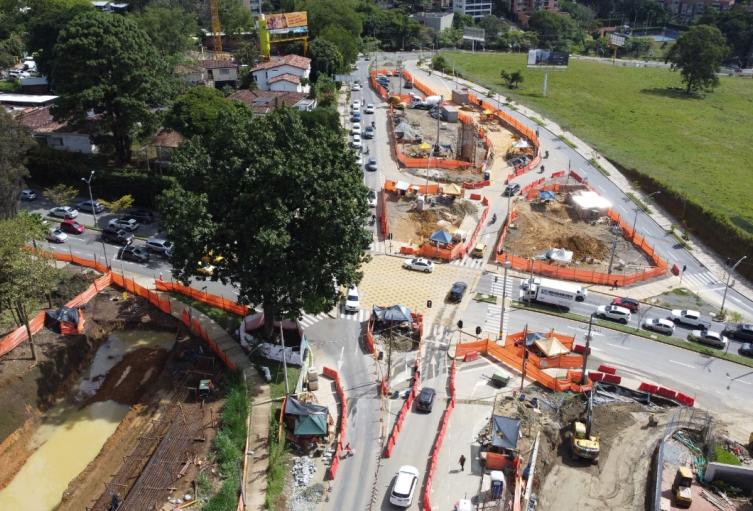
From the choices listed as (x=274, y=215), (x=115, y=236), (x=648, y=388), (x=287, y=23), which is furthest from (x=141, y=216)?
(x=287, y=23)

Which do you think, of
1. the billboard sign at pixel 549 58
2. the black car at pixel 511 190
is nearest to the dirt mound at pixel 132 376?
the black car at pixel 511 190

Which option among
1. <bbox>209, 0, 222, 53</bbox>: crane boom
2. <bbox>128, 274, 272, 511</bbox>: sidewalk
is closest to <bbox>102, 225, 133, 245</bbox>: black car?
<bbox>128, 274, 272, 511</bbox>: sidewalk

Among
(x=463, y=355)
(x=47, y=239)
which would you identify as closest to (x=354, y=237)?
(x=463, y=355)

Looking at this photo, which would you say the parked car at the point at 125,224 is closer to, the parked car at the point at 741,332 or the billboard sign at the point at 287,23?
the parked car at the point at 741,332

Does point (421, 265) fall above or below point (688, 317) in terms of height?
above

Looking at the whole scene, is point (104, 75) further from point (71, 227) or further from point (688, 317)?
point (688, 317)

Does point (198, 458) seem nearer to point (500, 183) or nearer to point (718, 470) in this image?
point (718, 470)
